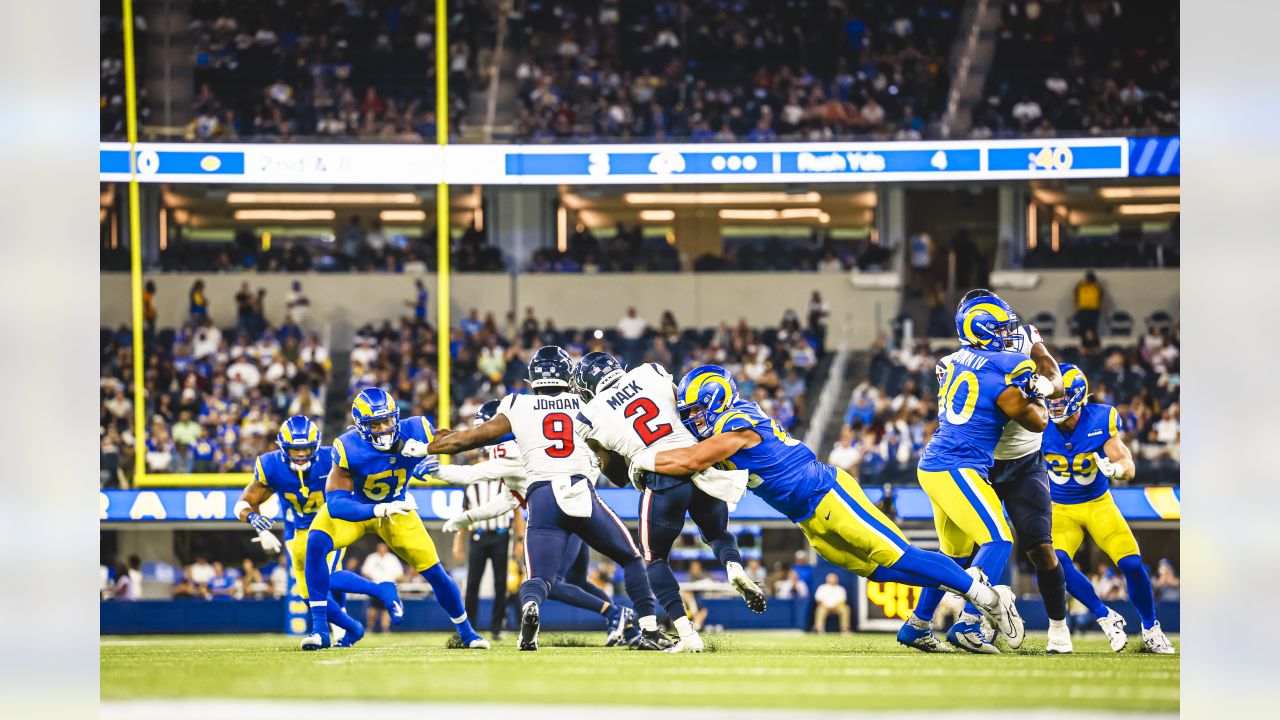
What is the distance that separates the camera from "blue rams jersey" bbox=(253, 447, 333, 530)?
8.84 m

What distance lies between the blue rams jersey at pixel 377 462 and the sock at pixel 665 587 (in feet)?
5.24

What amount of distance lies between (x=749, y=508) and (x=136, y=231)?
329 inches

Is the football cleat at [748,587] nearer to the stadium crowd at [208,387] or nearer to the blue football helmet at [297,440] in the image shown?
the blue football helmet at [297,440]

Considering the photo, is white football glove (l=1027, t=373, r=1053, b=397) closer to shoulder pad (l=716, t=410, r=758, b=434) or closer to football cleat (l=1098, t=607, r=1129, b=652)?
football cleat (l=1098, t=607, r=1129, b=652)

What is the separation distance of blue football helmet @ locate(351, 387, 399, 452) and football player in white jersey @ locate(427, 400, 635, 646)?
0.26m

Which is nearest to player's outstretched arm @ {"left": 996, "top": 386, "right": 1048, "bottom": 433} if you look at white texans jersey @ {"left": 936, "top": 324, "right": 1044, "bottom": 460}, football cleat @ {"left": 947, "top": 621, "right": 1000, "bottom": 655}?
white texans jersey @ {"left": 936, "top": 324, "right": 1044, "bottom": 460}

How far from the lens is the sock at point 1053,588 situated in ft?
24.8

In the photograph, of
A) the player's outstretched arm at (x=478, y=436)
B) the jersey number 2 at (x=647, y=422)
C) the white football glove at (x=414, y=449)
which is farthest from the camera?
the white football glove at (x=414, y=449)

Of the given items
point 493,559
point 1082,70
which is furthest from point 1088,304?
point 493,559

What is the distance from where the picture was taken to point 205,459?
56.4 ft

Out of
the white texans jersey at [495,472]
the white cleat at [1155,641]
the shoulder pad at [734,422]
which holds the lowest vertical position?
the white cleat at [1155,641]

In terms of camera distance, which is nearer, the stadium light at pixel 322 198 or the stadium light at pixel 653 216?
the stadium light at pixel 322 198

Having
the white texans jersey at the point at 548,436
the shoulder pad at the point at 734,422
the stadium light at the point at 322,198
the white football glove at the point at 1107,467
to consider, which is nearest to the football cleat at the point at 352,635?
the white texans jersey at the point at 548,436
